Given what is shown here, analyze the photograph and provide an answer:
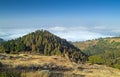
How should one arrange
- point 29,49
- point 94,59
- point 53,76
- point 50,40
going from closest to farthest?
point 53,76 < point 94,59 < point 29,49 < point 50,40

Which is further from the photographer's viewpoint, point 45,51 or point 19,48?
point 45,51

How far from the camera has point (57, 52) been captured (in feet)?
465

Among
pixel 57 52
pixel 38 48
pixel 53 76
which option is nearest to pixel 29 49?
pixel 38 48

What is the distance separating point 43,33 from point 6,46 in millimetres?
59003

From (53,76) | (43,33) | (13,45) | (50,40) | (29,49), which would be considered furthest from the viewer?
(43,33)

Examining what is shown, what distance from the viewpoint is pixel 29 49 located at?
140 m

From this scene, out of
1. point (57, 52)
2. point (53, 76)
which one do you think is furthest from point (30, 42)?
point (53, 76)

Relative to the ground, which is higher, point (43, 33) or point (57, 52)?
point (43, 33)

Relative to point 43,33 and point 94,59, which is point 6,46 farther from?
point 43,33

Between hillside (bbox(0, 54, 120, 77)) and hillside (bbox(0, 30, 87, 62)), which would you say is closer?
hillside (bbox(0, 54, 120, 77))

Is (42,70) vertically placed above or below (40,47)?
below

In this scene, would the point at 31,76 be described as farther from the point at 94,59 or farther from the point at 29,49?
the point at 29,49

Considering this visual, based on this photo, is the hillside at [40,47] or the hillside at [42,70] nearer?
the hillside at [42,70]

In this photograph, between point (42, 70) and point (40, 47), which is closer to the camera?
point (42, 70)
